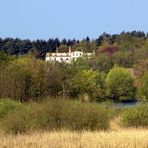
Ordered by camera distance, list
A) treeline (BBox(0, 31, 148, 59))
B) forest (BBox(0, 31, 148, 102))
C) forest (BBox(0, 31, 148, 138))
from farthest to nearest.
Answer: treeline (BBox(0, 31, 148, 59)) → forest (BBox(0, 31, 148, 102)) → forest (BBox(0, 31, 148, 138))

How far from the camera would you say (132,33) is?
135000 millimetres

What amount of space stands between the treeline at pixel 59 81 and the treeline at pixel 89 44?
75.9 feet

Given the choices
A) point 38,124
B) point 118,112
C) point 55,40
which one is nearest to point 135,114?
point 118,112

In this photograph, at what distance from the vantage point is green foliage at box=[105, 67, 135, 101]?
7419cm

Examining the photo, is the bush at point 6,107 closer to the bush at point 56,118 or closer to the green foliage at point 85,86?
the bush at point 56,118

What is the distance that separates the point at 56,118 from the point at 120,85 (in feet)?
200

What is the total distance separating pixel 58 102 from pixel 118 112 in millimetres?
6524

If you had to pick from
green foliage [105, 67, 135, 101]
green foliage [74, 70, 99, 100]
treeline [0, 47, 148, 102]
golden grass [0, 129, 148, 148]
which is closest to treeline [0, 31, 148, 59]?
treeline [0, 47, 148, 102]

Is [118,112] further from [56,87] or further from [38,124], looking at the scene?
[56,87]

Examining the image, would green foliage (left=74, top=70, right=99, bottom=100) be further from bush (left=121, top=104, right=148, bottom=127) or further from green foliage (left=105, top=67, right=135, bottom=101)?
bush (left=121, top=104, right=148, bottom=127)

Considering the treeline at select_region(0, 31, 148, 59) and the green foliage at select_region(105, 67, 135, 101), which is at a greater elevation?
the treeline at select_region(0, 31, 148, 59)

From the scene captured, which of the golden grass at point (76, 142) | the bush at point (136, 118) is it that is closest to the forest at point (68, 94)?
the bush at point (136, 118)

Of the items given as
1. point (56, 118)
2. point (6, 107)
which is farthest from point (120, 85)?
point (56, 118)

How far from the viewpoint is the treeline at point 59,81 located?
120 feet
